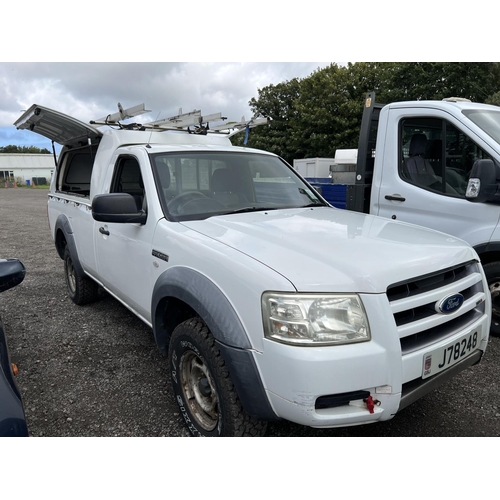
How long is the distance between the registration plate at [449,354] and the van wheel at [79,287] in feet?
Answer: 12.6

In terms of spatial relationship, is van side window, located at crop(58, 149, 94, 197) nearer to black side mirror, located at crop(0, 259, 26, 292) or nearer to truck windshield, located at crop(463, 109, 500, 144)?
black side mirror, located at crop(0, 259, 26, 292)

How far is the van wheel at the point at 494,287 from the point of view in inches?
149

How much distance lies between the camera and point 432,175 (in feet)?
13.6

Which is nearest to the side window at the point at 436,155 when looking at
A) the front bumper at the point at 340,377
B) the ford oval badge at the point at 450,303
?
the ford oval badge at the point at 450,303

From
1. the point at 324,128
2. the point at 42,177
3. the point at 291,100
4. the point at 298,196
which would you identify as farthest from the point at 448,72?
the point at 42,177

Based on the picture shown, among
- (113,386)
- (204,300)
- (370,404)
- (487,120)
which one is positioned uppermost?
(487,120)

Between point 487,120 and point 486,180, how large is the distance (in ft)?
2.55

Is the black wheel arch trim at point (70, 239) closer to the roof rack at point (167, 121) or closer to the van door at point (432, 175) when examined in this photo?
the roof rack at point (167, 121)

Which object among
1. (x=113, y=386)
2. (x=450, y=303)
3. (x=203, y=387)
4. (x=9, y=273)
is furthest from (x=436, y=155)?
(x=9, y=273)

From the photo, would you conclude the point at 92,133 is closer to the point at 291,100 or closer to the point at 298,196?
the point at 298,196

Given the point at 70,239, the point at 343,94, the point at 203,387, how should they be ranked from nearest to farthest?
1. the point at 203,387
2. the point at 70,239
3. the point at 343,94

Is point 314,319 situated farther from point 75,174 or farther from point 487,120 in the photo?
point 75,174

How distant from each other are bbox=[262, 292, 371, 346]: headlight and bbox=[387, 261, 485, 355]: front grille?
0.22m

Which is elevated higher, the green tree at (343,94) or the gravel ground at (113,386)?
the green tree at (343,94)
